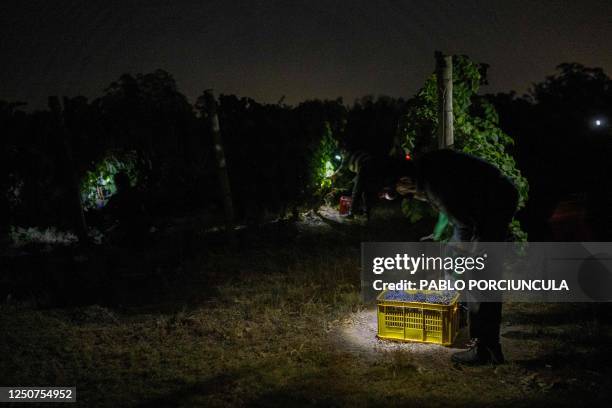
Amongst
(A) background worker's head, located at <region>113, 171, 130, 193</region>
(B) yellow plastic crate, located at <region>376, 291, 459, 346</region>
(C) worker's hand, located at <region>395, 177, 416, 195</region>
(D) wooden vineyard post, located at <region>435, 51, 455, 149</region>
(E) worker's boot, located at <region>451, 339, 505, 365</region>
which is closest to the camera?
(C) worker's hand, located at <region>395, 177, 416, 195</region>

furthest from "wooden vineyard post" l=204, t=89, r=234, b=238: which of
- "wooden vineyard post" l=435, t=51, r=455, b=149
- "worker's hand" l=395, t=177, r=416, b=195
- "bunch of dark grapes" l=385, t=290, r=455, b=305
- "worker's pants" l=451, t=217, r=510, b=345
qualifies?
"worker's pants" l=451, t=217, r=510, b=345

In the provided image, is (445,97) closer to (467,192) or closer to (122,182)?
(467,192)

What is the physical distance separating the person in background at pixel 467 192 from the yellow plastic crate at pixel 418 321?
743mm

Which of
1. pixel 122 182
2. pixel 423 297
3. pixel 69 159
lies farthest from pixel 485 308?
pixel 69 159

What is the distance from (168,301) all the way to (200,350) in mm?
2367

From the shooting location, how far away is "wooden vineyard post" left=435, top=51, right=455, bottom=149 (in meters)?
6.12

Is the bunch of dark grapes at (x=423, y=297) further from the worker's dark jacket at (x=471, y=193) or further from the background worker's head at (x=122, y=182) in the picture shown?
the background worker's head at (x=122, y=182)

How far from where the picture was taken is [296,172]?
712 inches

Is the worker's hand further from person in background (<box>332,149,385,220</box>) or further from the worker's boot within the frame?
the worker's boot

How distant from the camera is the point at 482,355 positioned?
4836 mm

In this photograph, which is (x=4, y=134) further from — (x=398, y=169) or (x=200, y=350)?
(x=398, y=169)

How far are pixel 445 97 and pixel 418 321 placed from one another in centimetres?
273

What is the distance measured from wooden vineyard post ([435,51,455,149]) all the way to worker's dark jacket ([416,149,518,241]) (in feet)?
5.68

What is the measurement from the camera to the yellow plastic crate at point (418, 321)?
17.7ft
